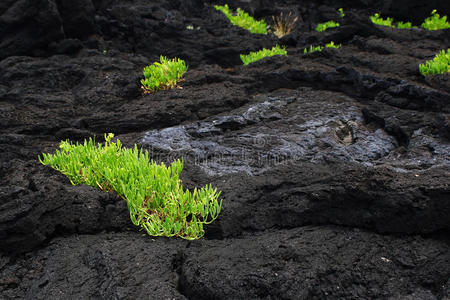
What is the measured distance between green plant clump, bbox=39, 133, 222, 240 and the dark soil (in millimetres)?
135

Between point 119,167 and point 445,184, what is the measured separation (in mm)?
A: 3022

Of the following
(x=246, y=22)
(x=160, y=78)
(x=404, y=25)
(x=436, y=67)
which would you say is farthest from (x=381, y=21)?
(x=160, y=78)

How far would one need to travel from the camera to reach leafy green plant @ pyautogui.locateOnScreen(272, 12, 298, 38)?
40.9 feet

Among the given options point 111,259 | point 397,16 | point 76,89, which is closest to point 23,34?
point 76,89

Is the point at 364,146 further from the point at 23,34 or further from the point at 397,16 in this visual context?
the point at 397,16

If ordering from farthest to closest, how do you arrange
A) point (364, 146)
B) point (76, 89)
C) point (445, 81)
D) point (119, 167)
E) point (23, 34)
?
point (23, 34)
point (76, 89)
point (445, 81)
point (364, 146)
point (119, 167)

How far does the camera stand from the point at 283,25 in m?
13.1

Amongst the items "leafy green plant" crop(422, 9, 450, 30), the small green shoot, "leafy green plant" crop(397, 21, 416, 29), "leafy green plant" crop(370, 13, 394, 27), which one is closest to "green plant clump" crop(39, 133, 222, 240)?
the small green shoot

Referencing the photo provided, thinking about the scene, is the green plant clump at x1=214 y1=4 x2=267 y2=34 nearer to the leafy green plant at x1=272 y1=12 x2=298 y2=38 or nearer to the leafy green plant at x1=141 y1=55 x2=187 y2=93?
the leafy green plant at x1=272 y1=12 x2=298 y2=38

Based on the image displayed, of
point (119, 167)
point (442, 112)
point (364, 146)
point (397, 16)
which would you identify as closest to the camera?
point (119, 167)

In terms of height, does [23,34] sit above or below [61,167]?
above

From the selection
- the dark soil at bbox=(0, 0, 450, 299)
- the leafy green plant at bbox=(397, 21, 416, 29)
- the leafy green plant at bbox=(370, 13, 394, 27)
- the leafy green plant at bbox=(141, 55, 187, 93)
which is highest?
the leafy green plant at bbox=(370, 13, 394, 27)

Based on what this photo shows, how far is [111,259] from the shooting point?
280 cm

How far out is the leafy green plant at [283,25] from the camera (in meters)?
12.5
